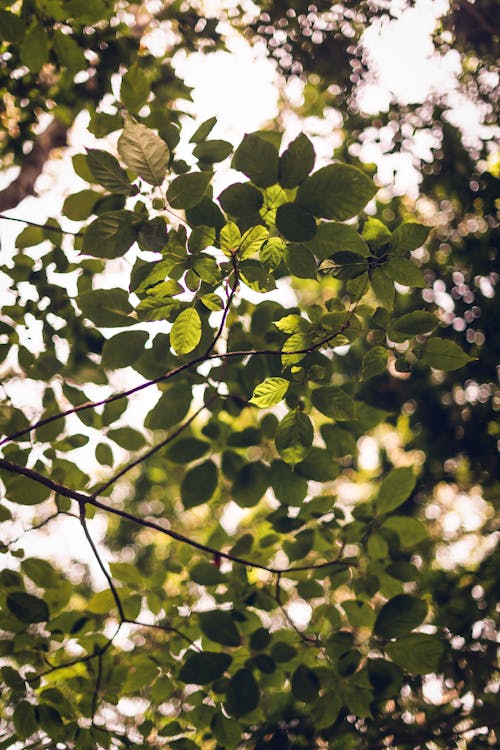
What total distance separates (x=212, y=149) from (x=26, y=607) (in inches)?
56.5

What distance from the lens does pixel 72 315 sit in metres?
1.94

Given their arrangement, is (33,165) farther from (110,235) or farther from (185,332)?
(185,332)

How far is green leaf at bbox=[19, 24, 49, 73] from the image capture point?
147 cm

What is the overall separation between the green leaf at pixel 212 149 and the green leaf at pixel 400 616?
1399 millimetres

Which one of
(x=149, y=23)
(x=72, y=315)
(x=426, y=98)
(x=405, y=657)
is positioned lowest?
(x=72, y=315)

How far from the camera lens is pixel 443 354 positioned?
3.76 ft

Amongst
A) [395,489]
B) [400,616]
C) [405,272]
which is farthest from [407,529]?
[405,272]

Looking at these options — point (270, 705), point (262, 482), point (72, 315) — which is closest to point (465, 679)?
point (270, 705)

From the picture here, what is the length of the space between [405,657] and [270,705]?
110 cm

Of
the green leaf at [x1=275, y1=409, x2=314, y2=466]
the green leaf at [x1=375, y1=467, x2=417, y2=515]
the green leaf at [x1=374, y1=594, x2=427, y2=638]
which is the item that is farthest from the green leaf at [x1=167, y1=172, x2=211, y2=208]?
the green leaf at [x1=374, y1=594, x2=427, y2=638]

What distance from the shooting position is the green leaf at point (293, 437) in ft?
4.05

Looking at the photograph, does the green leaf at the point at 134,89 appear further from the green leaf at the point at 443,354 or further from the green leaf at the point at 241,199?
the green leaf at the point at 443,354

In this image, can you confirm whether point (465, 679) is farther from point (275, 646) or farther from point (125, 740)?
point (125, 740)

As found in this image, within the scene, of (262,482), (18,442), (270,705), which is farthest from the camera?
(270,705)
